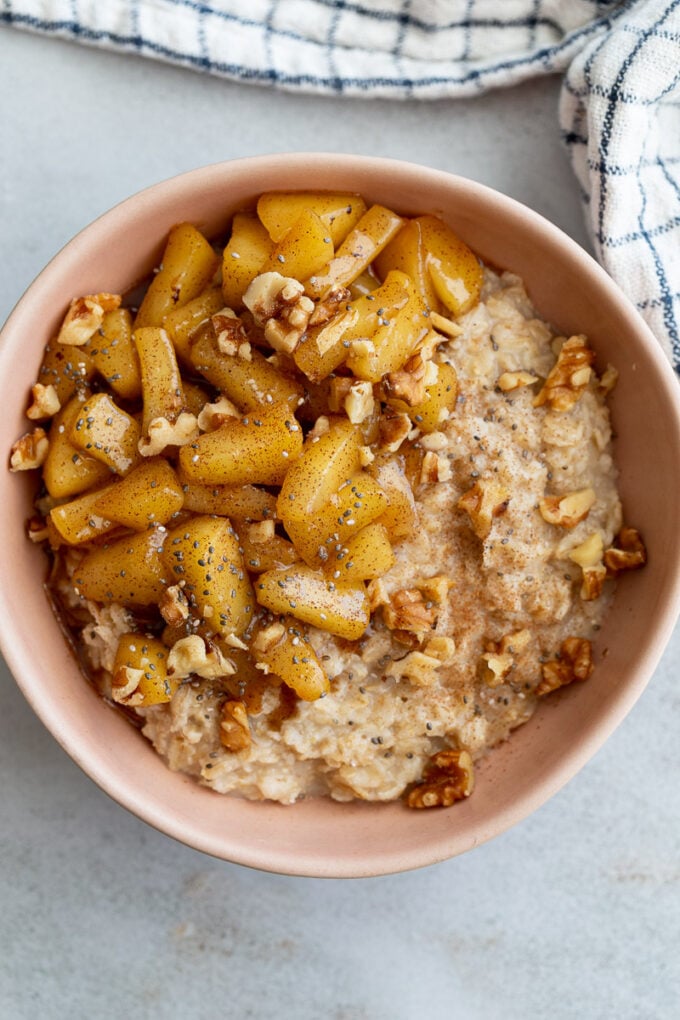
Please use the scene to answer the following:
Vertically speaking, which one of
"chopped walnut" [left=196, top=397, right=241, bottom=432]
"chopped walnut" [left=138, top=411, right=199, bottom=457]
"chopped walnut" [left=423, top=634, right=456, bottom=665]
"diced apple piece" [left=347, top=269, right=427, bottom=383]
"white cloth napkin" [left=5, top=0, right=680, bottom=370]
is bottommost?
"chopped walnut" [left=423, top=634, right=456, bottom=665]

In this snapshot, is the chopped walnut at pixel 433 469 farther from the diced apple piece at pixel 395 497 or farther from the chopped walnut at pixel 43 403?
the chopped walnut at pixel 43 403

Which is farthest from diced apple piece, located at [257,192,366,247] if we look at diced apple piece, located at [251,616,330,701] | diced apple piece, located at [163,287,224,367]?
diced apple piece, located at [251,616,330,701]

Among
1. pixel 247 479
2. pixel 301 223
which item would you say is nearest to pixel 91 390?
pixel 247 479

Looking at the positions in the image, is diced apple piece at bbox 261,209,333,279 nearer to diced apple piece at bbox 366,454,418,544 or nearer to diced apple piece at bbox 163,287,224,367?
diced apple piece at bbox 163,287,224,367

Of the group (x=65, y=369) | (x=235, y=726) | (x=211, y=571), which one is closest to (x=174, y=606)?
(x=211, y=571)

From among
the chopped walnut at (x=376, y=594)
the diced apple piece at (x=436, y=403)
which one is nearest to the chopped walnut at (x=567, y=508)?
the diced apple piece at (x=436, y=403)

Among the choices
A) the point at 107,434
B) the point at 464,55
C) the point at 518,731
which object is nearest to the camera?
the point at 107,434

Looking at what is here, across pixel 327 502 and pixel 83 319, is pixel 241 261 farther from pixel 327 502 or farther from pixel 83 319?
pixel 327 502
